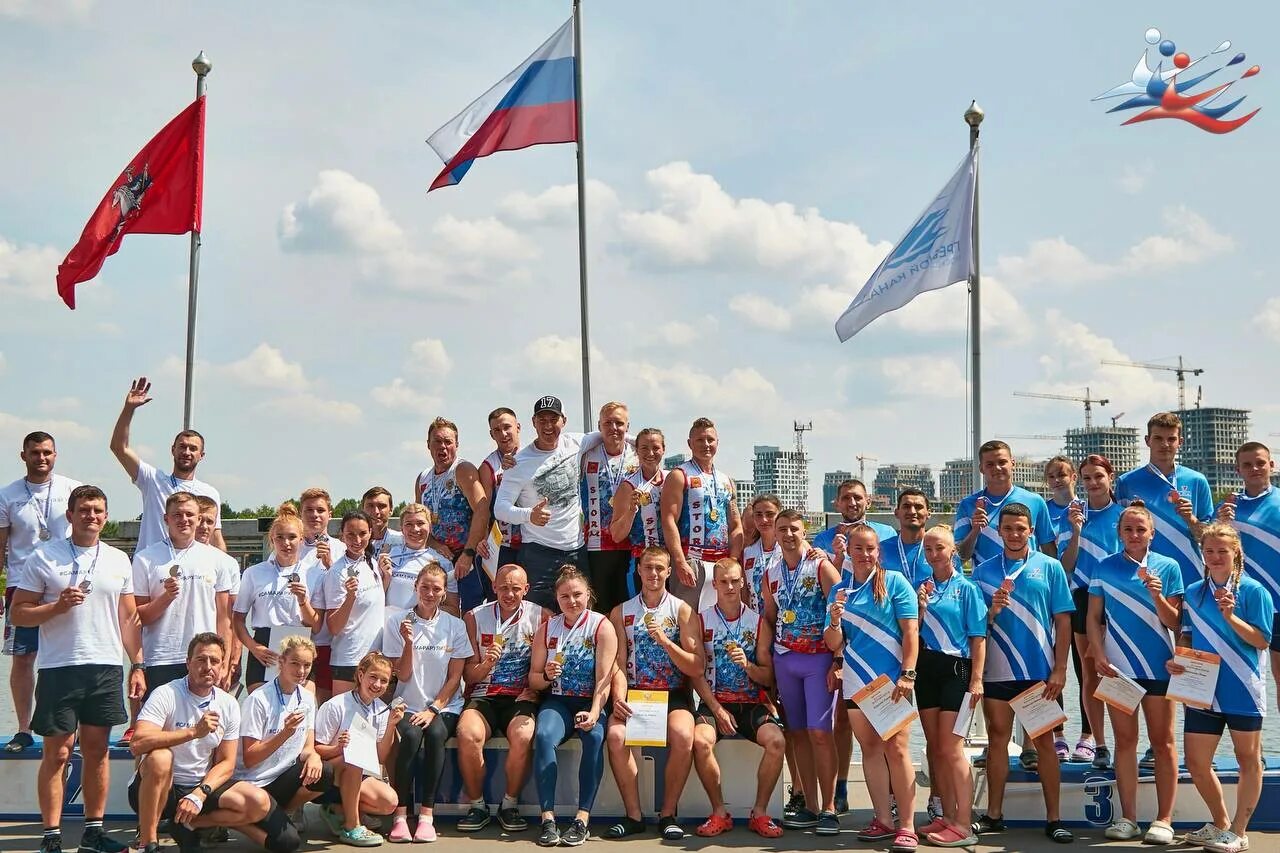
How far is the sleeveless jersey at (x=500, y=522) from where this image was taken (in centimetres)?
739

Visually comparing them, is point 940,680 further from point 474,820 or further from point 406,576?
point 406,576

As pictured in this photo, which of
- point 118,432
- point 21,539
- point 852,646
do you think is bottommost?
point 852,646

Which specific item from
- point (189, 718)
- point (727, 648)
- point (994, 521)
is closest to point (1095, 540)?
point (994, 521)

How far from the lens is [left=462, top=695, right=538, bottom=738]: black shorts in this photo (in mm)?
6715

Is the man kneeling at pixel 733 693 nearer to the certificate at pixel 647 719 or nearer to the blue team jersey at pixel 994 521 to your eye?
the certificate at pixel 647 719

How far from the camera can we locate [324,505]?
7191 millimetres

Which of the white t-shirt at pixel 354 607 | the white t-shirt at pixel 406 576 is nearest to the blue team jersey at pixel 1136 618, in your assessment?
the white t-shirt at pixel 406 576

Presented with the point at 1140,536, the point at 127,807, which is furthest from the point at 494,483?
the point at 1140,536

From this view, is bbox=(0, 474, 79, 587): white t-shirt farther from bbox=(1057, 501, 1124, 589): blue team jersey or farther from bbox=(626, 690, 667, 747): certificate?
bbox=(1057, 501, 1124, 589): blue team jersey

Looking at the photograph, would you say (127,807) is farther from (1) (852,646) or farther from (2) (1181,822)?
(2) (1181,822)

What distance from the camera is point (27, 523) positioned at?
7.00 meters

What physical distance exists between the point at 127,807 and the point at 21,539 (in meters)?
1.76

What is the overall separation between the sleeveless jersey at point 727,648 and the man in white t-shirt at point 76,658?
3.31 meters

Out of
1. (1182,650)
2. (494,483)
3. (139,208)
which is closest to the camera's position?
(1182,650)
